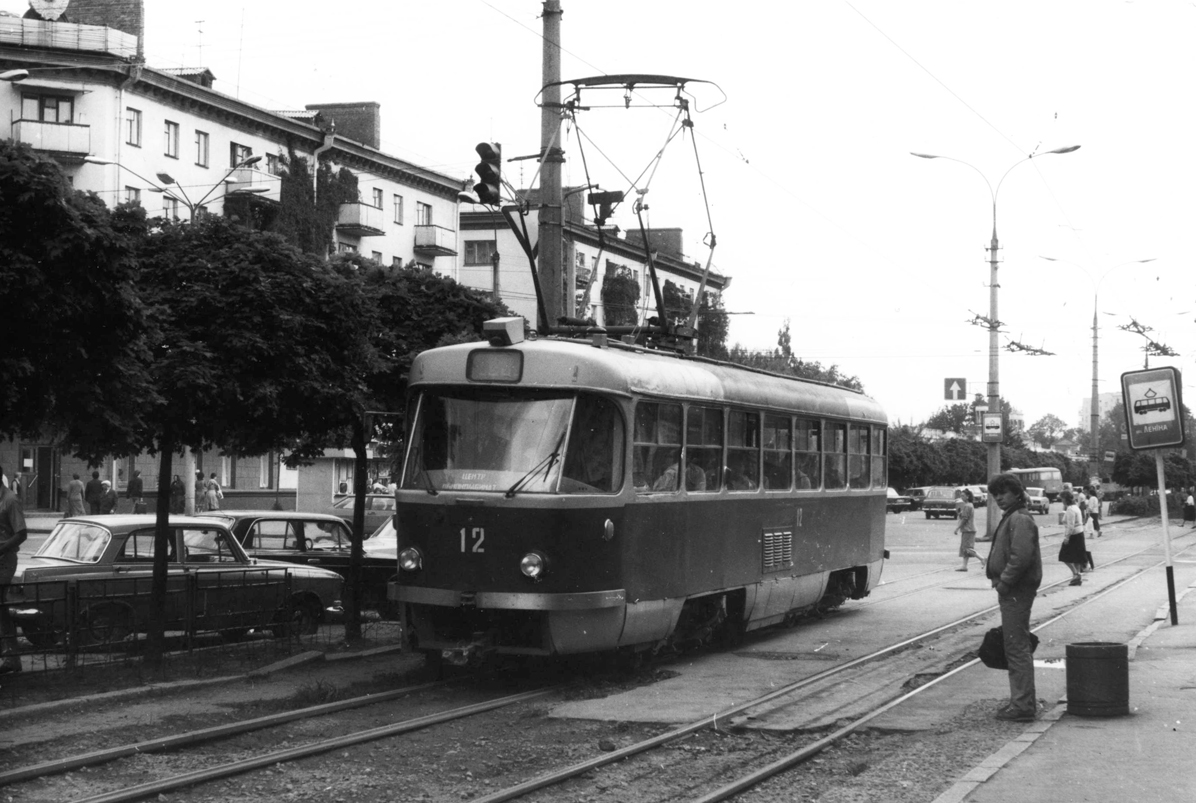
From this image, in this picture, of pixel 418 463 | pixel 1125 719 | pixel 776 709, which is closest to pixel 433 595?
→ pixel 418 463

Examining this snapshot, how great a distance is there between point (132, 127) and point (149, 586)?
37.7 meters

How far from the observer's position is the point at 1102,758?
9.42 metres

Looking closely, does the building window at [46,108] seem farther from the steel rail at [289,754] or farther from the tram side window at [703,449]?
the steel rail at [289,754]

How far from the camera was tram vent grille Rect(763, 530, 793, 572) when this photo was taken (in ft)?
53.4

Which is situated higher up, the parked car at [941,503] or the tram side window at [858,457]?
the tram side window at [858,457]

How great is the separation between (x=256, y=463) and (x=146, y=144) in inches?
489

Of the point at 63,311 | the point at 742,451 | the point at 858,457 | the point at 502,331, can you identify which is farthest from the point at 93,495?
the point at 63,311

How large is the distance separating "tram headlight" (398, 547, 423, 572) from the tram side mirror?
6.02ft

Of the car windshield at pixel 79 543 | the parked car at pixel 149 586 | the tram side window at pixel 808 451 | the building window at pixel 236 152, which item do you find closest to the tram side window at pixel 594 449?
the parked car at pixel 149 586

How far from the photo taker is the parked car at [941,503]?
71.5 metres

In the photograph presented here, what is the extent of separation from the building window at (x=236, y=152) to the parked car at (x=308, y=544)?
121 ft

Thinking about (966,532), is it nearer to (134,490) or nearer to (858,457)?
(858,457)

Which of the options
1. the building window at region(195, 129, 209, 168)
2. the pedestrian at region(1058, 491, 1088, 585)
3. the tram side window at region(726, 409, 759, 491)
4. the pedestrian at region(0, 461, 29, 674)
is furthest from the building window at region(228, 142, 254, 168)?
the pedestrian at region(0, 461, 29, 674)

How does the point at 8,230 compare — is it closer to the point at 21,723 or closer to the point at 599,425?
the point at 21,723
